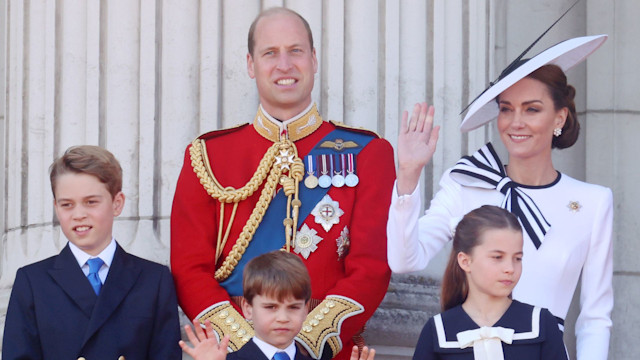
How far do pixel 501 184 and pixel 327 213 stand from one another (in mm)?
665

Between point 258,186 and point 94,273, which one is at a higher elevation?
point 258,186

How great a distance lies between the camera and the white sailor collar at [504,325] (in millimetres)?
4379

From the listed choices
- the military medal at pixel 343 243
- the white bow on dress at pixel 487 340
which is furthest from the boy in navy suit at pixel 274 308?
the military medal at pixel 343 243

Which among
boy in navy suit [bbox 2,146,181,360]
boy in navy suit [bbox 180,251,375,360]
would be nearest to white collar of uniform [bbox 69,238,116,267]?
boy in navy suit [bbox 2,146,181,360]

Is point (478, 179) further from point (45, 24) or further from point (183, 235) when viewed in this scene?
point (45, 24)

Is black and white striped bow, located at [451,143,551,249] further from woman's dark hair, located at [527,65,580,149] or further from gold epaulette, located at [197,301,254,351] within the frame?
gold epaulette, located at [197,301,254,351]

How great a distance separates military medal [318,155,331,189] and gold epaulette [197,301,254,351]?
0.61 meters

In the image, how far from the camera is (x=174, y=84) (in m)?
5.91

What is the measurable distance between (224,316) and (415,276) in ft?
4.02

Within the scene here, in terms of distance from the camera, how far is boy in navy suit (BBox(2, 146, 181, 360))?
15.6ft

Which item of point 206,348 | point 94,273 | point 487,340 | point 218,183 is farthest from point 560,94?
point 94,273

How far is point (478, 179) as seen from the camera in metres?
5.06

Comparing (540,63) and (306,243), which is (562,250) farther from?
(306,243)

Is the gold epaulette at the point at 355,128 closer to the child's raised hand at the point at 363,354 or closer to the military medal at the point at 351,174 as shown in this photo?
the military medal at the point at 351,174
